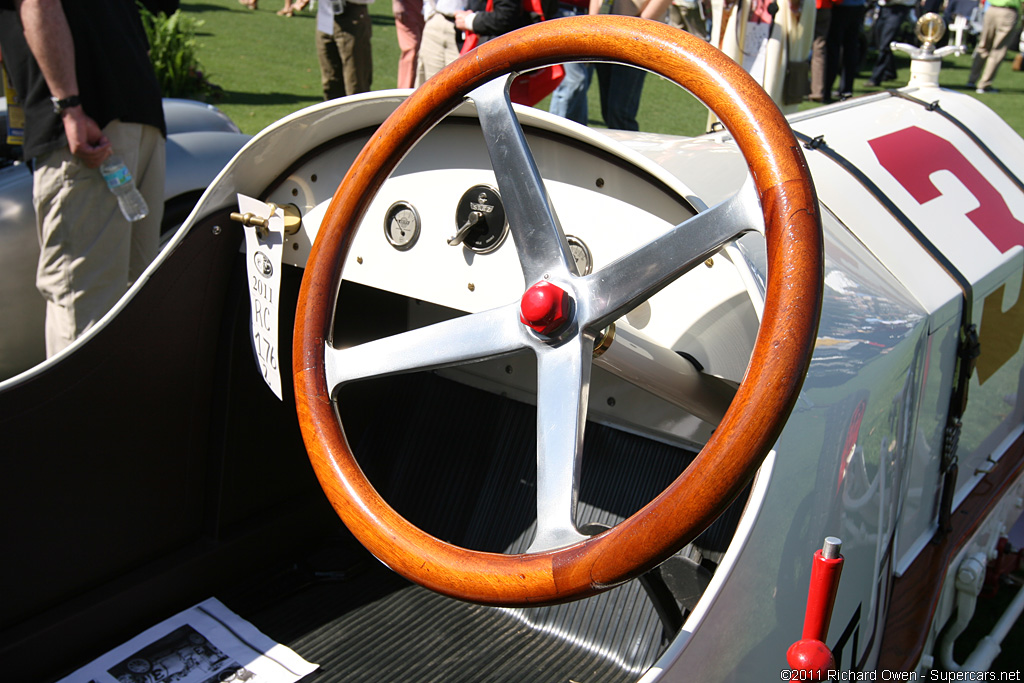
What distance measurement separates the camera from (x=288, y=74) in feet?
30.1

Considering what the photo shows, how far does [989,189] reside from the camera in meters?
2.13

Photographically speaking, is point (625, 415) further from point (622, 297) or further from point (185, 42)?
point (185, 42)

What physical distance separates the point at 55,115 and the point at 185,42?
532 centimetres

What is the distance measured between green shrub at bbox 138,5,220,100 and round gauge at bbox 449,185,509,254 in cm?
637

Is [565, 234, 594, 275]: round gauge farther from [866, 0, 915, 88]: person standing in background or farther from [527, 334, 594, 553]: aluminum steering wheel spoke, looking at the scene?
[866, 0, 915, 88]: person standing in background

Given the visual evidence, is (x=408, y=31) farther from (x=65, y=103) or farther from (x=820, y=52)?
(x=820, y=52)

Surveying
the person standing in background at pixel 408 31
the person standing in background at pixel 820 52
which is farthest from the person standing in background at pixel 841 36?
the person standing in background at pixel 408 31

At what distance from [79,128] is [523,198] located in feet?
6.57

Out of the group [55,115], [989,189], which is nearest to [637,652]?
[989,189]

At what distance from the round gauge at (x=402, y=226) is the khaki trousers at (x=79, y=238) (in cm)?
153

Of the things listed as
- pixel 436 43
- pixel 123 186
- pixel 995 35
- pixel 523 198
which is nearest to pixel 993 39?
pixel 995 35

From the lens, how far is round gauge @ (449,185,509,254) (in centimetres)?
149

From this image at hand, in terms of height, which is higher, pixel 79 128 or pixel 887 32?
pixel 887 32

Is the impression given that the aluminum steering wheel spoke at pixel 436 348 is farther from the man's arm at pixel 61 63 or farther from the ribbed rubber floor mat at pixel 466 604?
the man's arm at pixel 61 63
